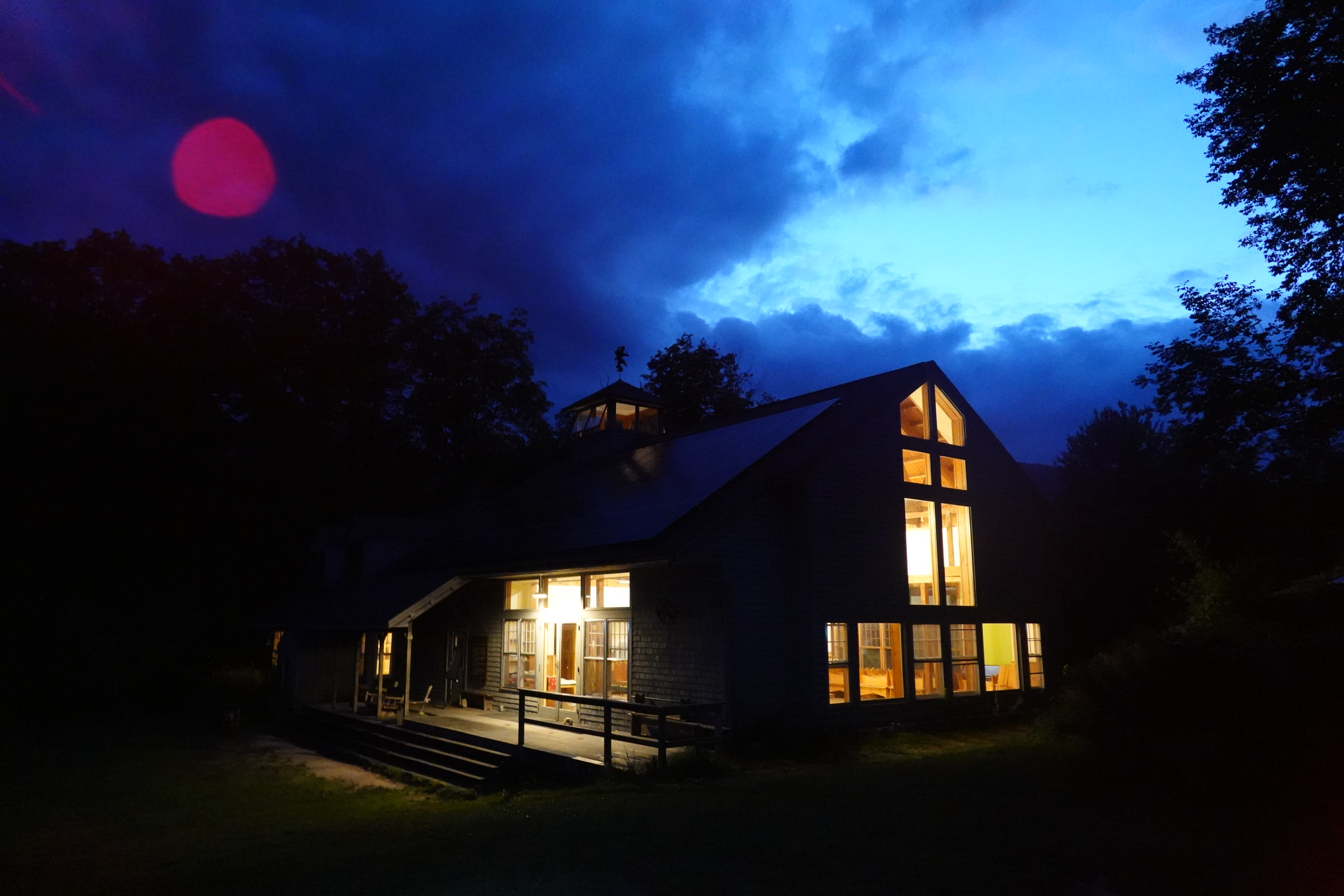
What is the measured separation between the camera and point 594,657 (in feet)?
56.0

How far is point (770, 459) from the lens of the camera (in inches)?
639

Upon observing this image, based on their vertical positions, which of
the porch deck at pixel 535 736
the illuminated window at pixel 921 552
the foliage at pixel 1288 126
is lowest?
the porch deck at pixel 535 736

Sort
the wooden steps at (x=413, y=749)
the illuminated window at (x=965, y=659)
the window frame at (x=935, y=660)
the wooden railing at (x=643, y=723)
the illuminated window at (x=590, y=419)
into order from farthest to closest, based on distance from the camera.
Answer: the illuminated window at (x=590, y=419) → the illuminated window at (x=965, y=659) → the window frame at (x=935, y=660) → the wooden steps at (x=413, y=749) → the wooden railing at (x=643, y=723)

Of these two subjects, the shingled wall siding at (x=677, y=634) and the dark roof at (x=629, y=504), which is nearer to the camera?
the shingled wall siding at (x=677, y=634)

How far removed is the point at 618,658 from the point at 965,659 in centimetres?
735

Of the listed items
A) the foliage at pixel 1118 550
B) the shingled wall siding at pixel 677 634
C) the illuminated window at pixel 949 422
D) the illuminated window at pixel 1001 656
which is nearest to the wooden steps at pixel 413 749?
the shingled wall siding at pixel 677 634

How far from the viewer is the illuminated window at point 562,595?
17.8 meters

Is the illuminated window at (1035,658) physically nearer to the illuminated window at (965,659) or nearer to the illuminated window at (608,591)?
the illuminated window at (965,659)

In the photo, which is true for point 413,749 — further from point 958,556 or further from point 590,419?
point 590,419

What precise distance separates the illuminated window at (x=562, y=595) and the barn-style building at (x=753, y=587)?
5cm

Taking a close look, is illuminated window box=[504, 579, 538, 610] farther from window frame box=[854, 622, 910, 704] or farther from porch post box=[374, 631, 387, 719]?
window frame box=[854, 622, 910, 704]

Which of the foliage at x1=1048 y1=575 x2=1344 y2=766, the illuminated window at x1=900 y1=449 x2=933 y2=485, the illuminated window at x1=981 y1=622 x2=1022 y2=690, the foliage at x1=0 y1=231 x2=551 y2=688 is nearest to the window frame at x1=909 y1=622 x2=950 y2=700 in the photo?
the illuminated window at x1=981 y1=622 x2=1022 y2=690

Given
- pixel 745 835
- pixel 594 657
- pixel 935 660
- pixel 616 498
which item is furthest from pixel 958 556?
pixel 745 835

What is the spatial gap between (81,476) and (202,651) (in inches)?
258
